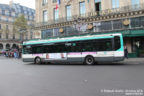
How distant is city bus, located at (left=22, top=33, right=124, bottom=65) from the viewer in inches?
470

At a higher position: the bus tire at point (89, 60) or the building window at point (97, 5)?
the building window at point (97, 5)

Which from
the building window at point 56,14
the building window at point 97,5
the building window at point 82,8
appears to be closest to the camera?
the building window at point 97,5

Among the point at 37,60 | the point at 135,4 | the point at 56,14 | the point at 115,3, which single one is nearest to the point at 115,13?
the point at 115,3

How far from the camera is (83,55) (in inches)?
512

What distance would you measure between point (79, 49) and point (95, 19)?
9.68 m

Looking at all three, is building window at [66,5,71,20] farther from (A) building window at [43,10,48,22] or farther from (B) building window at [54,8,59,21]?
(A) building window at [43,10,48,22]

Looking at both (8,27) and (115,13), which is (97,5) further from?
(8,27)

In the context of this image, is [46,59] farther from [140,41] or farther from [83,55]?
[140,41]

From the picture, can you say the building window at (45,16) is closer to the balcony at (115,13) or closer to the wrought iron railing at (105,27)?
the wrought iron railing at (105,27)

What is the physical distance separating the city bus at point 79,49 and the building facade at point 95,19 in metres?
6.53

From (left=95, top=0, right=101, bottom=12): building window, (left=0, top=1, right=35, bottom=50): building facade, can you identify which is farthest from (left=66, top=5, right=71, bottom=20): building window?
(left=0, top=1, right=35, bottom=50): building facade

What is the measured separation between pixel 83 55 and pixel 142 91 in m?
8.52

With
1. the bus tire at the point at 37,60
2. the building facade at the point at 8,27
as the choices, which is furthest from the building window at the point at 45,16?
the building facade at the point at 8,27

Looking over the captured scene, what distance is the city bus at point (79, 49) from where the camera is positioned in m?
11.9
